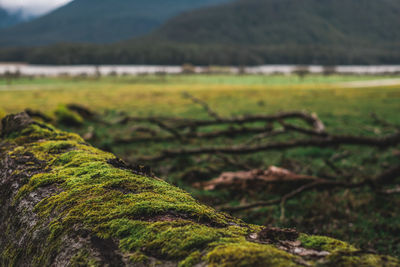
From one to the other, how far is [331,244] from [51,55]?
7644 inches

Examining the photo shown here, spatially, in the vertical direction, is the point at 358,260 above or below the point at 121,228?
below

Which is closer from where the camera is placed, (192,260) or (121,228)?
(192,260)

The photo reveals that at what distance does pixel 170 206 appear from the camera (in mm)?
2320

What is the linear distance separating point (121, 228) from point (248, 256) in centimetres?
82

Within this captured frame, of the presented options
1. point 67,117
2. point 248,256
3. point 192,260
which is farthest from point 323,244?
point 67,117

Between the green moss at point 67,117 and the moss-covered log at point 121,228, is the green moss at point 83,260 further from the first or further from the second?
the green moss at point 67,117

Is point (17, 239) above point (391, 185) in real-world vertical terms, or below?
above

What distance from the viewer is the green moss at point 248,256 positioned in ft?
5.53

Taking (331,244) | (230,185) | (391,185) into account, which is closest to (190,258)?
(331,244)

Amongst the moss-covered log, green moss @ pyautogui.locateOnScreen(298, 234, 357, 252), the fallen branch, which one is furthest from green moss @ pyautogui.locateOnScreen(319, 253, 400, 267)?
the fallen branch

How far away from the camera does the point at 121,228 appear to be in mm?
2072

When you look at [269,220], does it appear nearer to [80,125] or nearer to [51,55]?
[80,125]

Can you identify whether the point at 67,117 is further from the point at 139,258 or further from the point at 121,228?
the point at 139,258

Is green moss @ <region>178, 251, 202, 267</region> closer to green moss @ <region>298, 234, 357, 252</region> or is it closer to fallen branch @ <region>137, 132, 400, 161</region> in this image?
green moss @ <region>298, 234, 357, 252</region>
